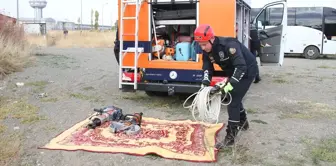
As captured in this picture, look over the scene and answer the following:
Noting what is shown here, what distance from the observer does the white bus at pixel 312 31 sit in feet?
69.6

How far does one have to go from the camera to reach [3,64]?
11219mm

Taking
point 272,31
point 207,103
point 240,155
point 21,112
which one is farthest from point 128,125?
point 272,31

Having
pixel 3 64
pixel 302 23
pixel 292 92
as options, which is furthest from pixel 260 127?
pixel 302 23

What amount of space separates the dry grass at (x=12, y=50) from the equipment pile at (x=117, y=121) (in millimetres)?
5737

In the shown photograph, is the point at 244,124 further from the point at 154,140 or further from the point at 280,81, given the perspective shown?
the point at 280,81

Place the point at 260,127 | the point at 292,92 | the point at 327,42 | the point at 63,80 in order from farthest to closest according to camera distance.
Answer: the point at 327,42 < the point at 63,80 < the point at 292,92 < the point at 260,127

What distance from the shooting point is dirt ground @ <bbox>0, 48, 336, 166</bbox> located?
457 cm

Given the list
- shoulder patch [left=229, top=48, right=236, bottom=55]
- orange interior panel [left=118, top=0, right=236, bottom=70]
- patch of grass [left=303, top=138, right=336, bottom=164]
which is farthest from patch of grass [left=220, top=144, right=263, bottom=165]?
orange interior panel [left=118, top=0, right=236, bottom=70]

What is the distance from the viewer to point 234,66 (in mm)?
4773

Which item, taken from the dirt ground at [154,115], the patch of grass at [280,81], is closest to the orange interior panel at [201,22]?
the dirt ground at [154,115]

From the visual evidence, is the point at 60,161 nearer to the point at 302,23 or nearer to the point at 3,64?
the point at 3,64

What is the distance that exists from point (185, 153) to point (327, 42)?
759 inches

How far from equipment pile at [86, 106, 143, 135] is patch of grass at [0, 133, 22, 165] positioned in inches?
45.9

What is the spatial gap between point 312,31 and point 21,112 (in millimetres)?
18944
